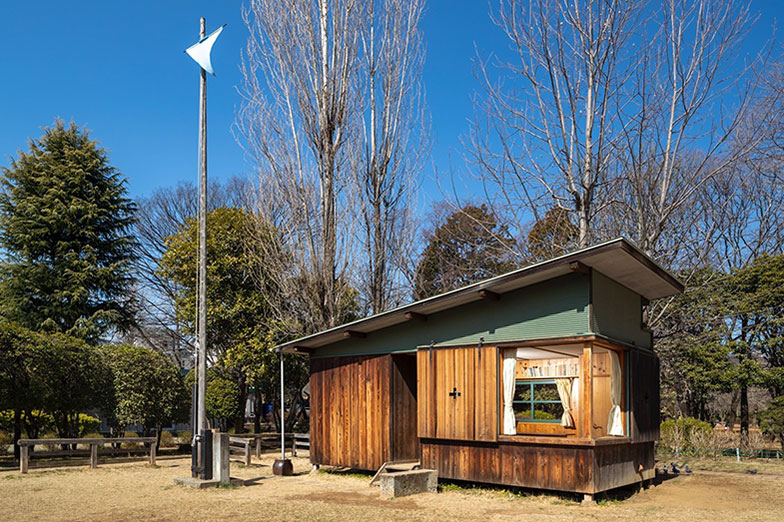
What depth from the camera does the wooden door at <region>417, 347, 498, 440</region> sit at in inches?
422

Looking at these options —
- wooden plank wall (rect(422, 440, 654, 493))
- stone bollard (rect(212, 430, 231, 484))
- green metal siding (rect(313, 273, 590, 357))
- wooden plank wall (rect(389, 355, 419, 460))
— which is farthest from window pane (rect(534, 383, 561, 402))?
stone bollard (rect(212, 430, 231, 484))

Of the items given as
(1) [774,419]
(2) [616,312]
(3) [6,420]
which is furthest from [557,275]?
(3) [6,420]

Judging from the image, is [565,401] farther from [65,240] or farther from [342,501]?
[65,240]

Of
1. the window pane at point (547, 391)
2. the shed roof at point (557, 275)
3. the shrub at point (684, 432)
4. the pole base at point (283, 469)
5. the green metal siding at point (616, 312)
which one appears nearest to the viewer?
the shed roof at point (557, 275)

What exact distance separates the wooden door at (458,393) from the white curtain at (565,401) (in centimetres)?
204

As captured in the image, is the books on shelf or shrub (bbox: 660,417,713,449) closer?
the books on shelf

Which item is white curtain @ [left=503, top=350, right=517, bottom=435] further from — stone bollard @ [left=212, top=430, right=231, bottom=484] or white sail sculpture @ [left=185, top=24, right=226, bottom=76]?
white sail sculpture @ [left=185, top=24, right=226, bottom=76]

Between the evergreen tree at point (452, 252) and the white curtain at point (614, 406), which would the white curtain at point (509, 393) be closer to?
the white curtain at point (614, 406)

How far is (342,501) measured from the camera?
10148 millimetres

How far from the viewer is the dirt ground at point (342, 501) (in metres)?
8.96

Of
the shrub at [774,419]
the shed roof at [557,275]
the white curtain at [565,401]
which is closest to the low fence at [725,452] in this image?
the shrub at [774,419]

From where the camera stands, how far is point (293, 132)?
17.6m

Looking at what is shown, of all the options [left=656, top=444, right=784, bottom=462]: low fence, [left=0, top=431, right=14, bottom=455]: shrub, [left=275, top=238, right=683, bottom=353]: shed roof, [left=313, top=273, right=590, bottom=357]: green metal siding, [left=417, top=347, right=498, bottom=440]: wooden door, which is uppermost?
[left=275, top=238, right=683, bottom=353]: shed roof

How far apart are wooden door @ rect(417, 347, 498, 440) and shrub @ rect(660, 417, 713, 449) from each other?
373 inches
